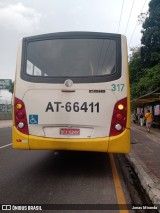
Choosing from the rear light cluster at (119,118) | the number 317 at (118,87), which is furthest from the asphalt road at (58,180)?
the number 317 at (118,87)

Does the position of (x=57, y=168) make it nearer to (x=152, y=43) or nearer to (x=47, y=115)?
(x=47, y=115)

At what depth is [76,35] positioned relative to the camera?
7.13 meters

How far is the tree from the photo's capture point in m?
28.9

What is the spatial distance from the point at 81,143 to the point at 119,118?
0.98m

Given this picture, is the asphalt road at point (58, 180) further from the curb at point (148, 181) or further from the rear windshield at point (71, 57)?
the rear windshield at point (71, 57)

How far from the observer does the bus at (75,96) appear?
21.9 feet

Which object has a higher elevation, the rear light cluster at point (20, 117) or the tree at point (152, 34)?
the tree at point (152, 34)

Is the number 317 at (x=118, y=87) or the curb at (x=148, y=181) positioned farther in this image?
the number 317 at (x=118, y=87)

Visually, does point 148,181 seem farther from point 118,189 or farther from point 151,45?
point 151,45

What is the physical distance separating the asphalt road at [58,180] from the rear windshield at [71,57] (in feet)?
7.56

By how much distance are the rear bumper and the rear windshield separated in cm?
142

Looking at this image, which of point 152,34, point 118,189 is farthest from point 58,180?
point 152,34

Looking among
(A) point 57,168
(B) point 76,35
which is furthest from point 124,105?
(A) point 57,168

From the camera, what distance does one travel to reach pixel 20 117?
688 cm
